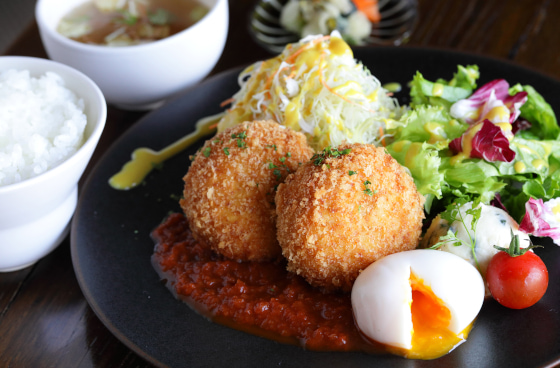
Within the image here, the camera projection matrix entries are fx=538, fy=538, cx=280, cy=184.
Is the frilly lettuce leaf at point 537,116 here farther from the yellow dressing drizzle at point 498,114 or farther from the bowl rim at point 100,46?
the bowl rim at point 100,46

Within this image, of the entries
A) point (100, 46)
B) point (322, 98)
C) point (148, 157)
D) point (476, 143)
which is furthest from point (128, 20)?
point (476, 143)

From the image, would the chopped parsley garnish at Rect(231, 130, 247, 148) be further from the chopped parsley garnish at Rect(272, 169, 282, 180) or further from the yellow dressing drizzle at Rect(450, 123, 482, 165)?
the yellow dressing drizzle at Rect(450, 123, 482, 165)

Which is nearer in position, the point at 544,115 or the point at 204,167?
the point at 204,167

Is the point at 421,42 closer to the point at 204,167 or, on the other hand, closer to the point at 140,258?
the point at 204,167

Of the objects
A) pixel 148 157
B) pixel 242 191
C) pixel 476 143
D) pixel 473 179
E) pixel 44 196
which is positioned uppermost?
pixel 476 143

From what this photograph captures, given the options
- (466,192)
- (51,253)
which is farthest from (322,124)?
(51,253)

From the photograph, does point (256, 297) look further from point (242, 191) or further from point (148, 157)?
point (148, 157)

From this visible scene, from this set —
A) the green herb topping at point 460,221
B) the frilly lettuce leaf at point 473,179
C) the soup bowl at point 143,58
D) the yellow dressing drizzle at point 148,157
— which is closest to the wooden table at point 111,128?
the soup bowl at point 143,58
